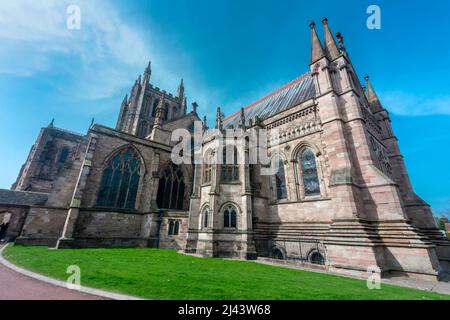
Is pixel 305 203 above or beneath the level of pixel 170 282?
above

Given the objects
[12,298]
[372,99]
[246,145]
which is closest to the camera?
[12,298]

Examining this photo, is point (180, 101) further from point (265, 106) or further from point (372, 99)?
point (372, 99)

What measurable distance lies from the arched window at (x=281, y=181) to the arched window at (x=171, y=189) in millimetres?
10994

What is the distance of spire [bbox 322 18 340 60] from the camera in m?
15.1

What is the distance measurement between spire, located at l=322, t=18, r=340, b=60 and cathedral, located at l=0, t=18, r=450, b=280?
0.09 meters

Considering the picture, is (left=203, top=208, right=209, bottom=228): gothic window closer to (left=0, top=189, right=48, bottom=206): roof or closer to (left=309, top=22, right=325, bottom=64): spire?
(left=309, top=22, right=325, bottom=64): spire

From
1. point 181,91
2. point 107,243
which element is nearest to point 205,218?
point 107,243

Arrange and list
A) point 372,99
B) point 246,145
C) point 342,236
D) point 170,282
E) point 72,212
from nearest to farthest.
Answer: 1. point 170,282
2. point 342,236
3. point 72,212
4. point 246,145
5. point 372,99

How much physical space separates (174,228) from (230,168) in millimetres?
7459

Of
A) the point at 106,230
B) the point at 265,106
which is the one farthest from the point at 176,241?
the point at 265,106

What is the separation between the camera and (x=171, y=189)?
21.0 m

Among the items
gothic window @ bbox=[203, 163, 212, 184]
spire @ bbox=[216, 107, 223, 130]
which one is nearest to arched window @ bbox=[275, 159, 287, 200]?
gothic window @ bbox=[203, 163, 212, 184]

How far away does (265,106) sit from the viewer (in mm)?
23016
